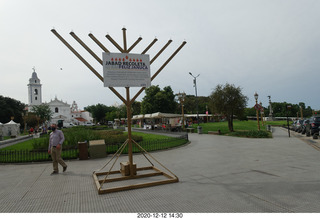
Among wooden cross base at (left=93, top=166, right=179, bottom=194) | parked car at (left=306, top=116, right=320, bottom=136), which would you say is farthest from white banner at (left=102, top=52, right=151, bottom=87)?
parked car at (left=306, top=116, right=320, bottom=136)

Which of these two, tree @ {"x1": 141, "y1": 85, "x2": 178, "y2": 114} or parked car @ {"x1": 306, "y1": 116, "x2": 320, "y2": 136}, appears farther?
tree @ {"x1": 141, "y1": 85, "x2": 178, "y2": 114}

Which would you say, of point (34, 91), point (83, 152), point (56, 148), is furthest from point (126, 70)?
point (34, 91)

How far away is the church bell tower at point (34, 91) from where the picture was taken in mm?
→ 95287

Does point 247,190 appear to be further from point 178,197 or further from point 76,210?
point 76,210

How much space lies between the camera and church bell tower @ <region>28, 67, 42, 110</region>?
313ft

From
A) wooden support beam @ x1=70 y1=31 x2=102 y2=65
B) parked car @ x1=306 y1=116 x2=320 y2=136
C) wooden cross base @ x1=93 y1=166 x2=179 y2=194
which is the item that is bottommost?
wooden cross base @ x1=93 y1=166 x2=179 y2=194

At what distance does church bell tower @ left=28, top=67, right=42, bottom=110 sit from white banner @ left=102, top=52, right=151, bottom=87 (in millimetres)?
102062

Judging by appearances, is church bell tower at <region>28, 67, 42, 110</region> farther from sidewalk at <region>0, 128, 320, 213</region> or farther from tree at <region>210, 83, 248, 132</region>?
sidewalk at <region>0, 128, 320, 213</region>

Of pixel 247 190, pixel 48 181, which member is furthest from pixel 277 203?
pixel 48 181

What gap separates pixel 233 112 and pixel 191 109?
51.1 m

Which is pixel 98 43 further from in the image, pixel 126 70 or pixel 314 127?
pixel 314 127

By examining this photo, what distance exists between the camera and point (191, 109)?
2965 inches

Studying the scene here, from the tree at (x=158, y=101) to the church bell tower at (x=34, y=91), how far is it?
211 feet

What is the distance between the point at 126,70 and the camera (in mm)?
6641
